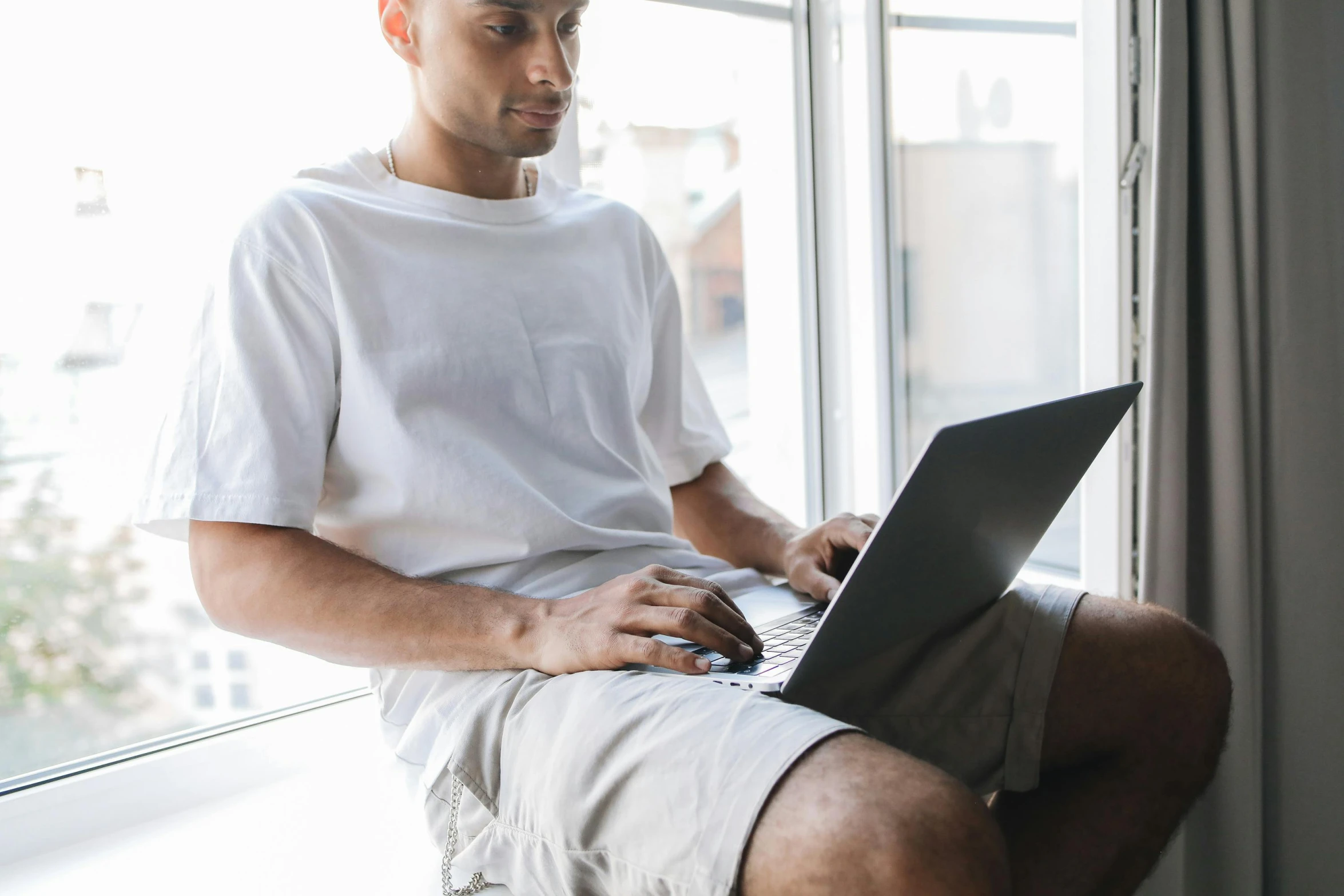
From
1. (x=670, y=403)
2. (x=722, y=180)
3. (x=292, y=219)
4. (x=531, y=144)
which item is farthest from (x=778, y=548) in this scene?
(x=722, y=180)

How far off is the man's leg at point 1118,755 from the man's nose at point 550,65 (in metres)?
0.86

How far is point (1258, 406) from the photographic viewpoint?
4.91ft

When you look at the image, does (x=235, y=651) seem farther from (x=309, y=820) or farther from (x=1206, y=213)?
(x=1206, y=213)

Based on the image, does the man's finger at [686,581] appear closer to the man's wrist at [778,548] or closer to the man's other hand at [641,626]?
the man's other hand at [641,626]

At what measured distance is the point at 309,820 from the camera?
52.8 inches

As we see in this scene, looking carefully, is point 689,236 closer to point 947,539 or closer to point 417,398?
point 417,398

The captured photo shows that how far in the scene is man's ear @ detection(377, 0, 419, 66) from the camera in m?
1.25

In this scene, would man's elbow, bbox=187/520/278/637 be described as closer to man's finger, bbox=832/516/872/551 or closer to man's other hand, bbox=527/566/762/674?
man's other hand, bbox=527/566/762/674

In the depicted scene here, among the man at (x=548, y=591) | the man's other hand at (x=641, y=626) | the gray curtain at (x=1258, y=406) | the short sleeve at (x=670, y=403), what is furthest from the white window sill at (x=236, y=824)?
the gray curtain at (x=1258, y=406)

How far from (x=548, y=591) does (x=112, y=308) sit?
774 mm

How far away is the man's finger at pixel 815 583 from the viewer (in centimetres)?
121

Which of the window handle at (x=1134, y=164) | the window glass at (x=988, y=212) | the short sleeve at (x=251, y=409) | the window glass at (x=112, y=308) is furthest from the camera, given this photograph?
the window glass at (x=988, y=212)

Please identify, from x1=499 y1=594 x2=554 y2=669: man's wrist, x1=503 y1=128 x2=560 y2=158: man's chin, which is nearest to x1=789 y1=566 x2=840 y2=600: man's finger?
x1=499 y1=594 x2=554 y2=669: man's wrist

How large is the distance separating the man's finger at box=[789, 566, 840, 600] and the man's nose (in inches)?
26.0
